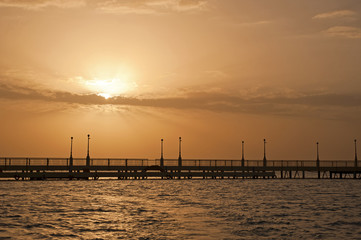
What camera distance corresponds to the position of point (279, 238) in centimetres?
2670

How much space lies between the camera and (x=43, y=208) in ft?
135

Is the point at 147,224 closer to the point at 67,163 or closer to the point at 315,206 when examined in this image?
the point at 315,206

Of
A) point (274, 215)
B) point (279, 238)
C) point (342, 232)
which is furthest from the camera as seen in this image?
point (274, 215)

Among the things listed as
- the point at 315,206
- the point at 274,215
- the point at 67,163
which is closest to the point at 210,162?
the point at 67,163

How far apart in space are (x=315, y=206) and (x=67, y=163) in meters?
62.5

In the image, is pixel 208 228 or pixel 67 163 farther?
pixel 67 163

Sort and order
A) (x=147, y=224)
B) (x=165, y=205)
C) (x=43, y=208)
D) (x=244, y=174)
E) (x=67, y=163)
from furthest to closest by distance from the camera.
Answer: (x=244, y=174), (x=67, y=163), (x=165, y=205), (x=43, y=208), (x=147, y=224)

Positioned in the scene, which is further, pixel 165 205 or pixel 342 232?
pixel 165 205

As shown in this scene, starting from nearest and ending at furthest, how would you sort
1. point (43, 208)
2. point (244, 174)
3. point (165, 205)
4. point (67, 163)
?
1. point (43, 208)
2. point (165, 205)
3. point (67, 163)
4. point (244, 174)

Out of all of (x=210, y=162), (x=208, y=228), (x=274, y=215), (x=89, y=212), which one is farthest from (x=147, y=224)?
(x=210, y=162)

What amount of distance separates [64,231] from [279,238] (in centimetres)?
1188

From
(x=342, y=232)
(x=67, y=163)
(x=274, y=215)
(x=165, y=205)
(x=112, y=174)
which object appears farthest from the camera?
(x=112, y=174)

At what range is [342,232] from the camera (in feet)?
94.8

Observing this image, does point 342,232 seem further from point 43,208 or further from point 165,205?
point 43,208
